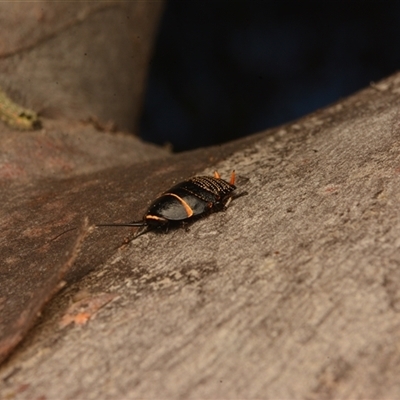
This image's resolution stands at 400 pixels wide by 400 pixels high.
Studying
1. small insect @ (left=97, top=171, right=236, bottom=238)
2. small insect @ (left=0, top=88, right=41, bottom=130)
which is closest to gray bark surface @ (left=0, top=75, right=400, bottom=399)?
small insect @ (left=97, top=171, right=236, bottom=238)

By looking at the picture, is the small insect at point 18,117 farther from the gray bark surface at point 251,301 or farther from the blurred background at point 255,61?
the blurred background at point 255,61

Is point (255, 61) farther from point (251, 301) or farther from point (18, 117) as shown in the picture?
point (251, 301)

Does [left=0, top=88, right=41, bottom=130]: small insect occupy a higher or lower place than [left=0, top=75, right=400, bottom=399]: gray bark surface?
higher

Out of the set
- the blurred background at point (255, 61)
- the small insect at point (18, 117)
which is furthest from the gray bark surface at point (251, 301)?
the blurred background at point (255, 61)

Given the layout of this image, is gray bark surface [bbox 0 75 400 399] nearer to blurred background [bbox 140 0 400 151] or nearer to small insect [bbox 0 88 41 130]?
small insect [bbox 0 88 41 130]

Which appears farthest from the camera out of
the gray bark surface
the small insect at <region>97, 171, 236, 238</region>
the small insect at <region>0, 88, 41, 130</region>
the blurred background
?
the blurred background

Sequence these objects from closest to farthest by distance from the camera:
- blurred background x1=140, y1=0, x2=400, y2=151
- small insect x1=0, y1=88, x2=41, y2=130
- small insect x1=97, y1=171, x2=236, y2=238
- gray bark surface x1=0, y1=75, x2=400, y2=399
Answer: gray bark surface x1=0, y1=75, x2=400, y2=399, small insect x1=97, y1=171, x2=236, y2=238, small insect x1=0, y1=88, x2=41, y2=130, blurred background x1=140, y1=0, x2=400, y2=151
